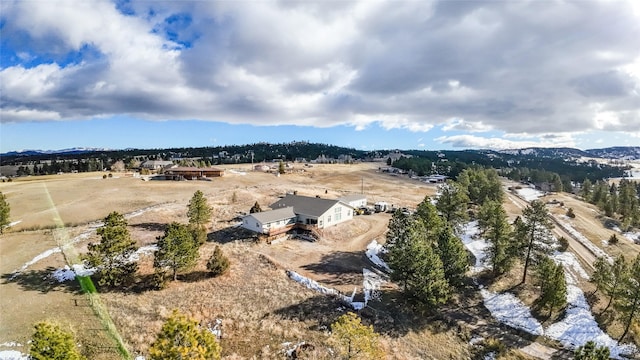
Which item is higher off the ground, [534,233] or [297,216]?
[534,233]

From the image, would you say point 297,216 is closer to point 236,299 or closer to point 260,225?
point 260,225

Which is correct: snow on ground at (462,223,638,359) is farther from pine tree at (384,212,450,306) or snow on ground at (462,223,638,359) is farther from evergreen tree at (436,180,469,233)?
evergreen tree at (436,180,469,233)

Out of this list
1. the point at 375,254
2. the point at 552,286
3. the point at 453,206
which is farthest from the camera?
the point at 453,206

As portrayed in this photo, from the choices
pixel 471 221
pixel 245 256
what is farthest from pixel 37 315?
pixel 471 221

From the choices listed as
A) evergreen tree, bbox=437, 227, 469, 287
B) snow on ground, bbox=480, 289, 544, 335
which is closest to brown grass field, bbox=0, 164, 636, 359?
snow on ground, bbox=480, 289, 544, 335

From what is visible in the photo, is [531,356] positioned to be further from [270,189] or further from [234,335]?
[270,189]

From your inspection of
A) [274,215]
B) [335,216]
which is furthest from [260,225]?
[335,216]

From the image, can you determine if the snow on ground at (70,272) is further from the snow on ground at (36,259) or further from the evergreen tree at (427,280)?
the evergreen tree at (427,280)

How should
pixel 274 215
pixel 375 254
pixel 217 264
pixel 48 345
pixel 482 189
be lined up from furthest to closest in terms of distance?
1. pixel 482 189
2. pixel 274 215
3. pixel 375 254
4. pixel 217 264
5. pixel 48 345
